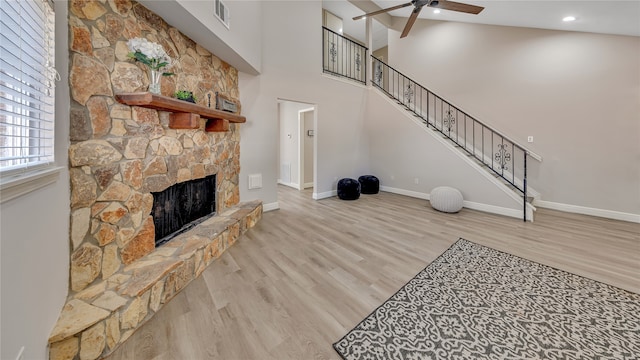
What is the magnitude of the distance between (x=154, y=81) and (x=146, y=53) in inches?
9.1

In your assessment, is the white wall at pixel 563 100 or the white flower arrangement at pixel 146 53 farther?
the white wall at pixel 563 100

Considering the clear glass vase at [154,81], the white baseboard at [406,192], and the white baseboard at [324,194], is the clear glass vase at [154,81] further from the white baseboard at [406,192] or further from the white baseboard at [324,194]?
the white baseboard at [406,192]

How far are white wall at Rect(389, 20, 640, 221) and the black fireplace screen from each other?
5.56 m

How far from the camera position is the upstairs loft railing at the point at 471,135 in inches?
183

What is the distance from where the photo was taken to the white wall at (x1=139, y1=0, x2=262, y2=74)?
6.81 ft

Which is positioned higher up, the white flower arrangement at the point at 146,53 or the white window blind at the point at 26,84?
the white flower arrangement at the point at 146,53

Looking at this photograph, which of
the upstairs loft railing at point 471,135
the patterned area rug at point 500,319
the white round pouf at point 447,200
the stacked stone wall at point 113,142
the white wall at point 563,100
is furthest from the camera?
the upstairs loft railing at point 471,135

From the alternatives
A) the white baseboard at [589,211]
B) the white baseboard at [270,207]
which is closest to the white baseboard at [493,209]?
the white baseboard at [589,211]

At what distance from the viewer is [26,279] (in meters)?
1.07

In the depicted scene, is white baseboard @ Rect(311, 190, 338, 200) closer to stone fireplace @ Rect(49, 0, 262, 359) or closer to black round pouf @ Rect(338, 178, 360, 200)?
black round pouf @ Rect(338, 178, 360, 200)

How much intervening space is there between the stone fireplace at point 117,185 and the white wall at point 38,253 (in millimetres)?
69

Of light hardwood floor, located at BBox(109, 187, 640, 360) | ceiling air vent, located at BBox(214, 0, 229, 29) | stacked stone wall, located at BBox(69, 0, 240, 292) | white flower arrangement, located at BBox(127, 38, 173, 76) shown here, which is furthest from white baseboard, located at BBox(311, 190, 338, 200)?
white flower arrangement, located at BBox(127, 38, 173, 76)

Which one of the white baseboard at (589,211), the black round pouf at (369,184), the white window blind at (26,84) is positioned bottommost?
the white baseboard at (589,211)

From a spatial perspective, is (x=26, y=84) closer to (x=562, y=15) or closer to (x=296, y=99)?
(x=296, y=99)
